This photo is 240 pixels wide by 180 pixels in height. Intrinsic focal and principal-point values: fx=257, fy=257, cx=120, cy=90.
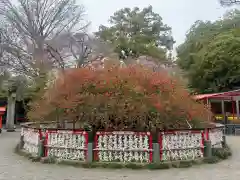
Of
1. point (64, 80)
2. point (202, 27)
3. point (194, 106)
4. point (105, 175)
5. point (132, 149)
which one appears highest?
point (202, 27)

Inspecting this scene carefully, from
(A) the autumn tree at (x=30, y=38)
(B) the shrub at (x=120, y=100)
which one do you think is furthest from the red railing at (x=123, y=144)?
(A) the autumn tree at (x=30, y=38)

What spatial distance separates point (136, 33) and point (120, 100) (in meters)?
24.3

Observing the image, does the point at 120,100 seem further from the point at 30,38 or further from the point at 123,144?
the point at 30,38

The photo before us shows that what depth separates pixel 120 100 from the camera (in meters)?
6.79

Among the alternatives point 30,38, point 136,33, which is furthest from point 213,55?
point 30,38

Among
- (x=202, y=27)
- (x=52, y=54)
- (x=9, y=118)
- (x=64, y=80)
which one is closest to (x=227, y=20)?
(x=202, y=27)

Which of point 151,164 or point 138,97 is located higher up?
point 138,97

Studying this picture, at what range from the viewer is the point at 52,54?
21.2 metres

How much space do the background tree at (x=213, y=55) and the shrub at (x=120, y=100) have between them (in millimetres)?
16044

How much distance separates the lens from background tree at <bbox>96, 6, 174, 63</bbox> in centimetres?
2720

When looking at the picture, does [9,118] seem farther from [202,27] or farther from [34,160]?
[202,27]

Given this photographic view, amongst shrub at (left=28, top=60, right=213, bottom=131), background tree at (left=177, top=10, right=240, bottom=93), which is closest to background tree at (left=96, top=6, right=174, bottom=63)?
background tree at (left=177, top=10, right=240, bottom=93)

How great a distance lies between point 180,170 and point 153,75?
8.65ft

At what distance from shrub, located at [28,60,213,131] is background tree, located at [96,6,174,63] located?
728 inches
